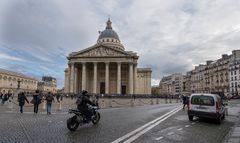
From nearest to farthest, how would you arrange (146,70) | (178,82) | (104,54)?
(104,54) → (146,70) → (178,82)

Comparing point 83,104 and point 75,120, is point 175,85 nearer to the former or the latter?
point 83,104

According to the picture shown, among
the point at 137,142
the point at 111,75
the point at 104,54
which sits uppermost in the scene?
the point at 104,54

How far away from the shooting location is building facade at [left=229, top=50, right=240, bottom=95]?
3211 inches

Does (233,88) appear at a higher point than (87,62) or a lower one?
lower

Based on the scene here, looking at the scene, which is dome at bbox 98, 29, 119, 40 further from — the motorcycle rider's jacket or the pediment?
the motorcycle rider's jacket

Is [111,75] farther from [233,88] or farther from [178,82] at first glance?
[178,82]

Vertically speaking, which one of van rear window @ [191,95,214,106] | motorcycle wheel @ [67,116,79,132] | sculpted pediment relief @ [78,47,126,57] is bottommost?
motorcycle wheel @ [67,116,79,132]

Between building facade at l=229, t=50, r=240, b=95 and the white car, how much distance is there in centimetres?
7486

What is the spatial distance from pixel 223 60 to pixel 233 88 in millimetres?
14349

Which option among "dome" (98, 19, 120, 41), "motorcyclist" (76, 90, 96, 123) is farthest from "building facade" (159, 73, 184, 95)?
"motorcyclist" (76, 90, 96, 123)

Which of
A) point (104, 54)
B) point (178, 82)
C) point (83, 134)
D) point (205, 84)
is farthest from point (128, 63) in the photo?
point (178, 82)

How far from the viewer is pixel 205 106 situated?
1411cm

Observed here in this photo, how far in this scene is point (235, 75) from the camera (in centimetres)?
8275

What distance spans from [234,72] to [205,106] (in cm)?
7809
